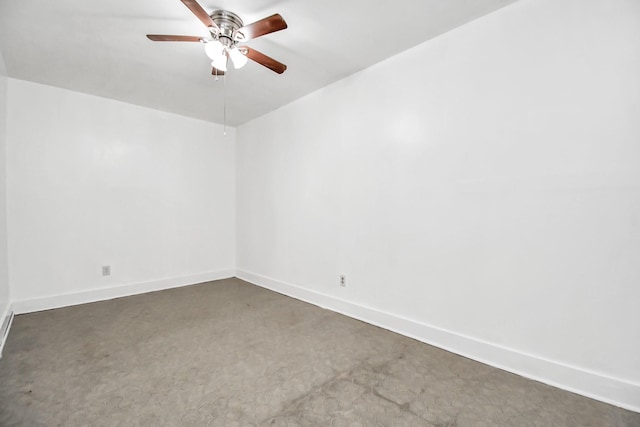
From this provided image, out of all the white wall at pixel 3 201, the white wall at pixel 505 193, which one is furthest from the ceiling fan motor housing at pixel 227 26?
the white wall at pixel 3 201

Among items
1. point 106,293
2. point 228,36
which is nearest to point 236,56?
point 228,36

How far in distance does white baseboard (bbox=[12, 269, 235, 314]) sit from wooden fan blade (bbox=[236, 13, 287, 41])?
3.23 m

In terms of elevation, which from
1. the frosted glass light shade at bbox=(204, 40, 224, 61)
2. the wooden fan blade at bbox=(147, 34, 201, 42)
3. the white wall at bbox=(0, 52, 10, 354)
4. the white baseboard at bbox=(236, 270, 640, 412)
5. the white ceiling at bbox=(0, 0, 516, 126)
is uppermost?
the white ceiling at bbox=(0, 0, 516, 126)

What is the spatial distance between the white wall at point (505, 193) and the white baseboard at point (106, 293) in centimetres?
213

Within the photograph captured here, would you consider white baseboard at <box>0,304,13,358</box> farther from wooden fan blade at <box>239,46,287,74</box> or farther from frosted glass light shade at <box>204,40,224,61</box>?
wooden fan blade at <box>239,46,287,74</box>

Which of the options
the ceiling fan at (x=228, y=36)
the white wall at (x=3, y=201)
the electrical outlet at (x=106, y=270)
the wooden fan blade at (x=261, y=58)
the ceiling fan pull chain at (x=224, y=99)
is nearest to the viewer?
the ceiling fan at (x=228, y=36)

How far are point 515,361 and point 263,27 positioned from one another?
2677 mm

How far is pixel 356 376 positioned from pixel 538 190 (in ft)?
5.43

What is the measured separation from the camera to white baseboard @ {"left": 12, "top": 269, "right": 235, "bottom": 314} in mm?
2922

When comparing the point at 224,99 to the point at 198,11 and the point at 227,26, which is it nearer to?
the point at 227,26

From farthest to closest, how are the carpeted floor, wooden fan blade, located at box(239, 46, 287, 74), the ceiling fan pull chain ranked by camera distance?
the ceiling fan pull chain < wooden fan blade, located at box(239, 46, 287, 74) < the carpeted floor

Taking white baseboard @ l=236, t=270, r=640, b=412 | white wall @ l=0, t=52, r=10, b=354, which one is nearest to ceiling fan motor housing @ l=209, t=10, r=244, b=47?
white wall @ l=0, t=52, r=10, b=354

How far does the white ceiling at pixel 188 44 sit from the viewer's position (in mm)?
1857

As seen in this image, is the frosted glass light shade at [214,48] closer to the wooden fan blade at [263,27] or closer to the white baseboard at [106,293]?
the wooden fan blade at [263,27]
